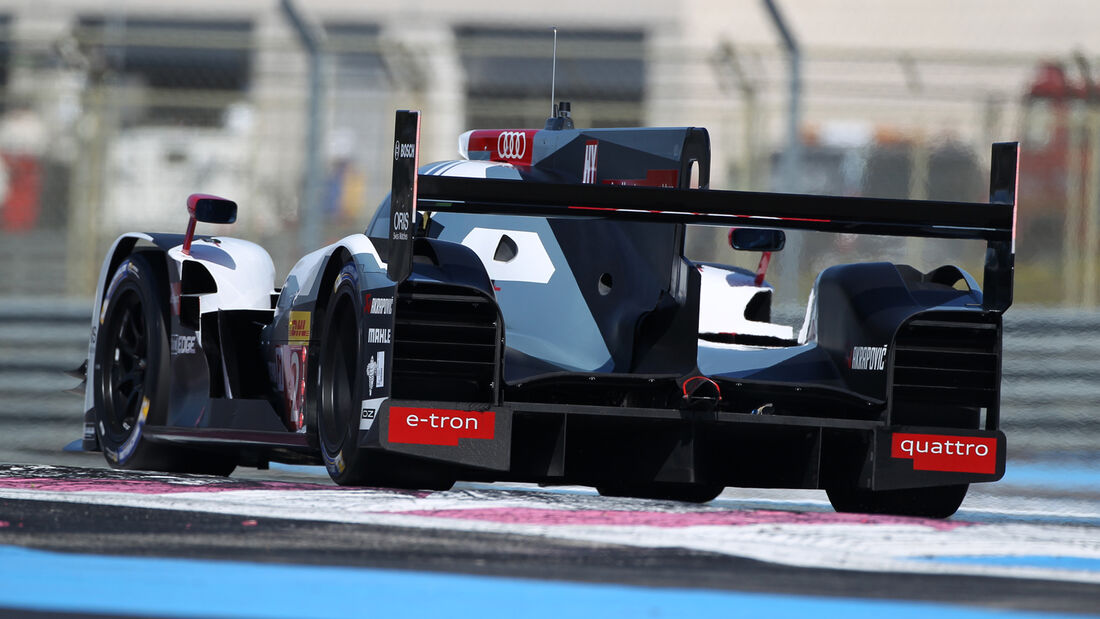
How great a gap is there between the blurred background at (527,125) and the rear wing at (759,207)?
412 cm

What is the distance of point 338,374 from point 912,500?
1919mm

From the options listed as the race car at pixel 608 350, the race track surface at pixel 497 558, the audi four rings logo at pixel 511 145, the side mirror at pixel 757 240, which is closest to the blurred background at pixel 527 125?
the side mirror at pixel 757 240

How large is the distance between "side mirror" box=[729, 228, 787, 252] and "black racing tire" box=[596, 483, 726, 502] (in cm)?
91

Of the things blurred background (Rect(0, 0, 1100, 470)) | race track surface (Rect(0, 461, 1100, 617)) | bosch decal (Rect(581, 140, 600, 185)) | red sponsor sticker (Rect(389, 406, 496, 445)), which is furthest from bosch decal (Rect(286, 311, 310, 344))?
blurred background (Rect(0, 0, 1100, 470))

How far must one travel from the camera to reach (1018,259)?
1101 cm

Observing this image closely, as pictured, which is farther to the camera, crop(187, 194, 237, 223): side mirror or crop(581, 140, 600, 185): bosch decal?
crop(187, 194, 237, 223): side mirror

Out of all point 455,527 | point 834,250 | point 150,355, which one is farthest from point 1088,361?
point 455,527

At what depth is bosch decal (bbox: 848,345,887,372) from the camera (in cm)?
614

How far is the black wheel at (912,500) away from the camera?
21.1 ft

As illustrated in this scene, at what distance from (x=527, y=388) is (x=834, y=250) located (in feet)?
22.3

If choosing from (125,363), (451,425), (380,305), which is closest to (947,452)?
(451,425)

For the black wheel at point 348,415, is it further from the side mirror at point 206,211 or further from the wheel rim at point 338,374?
the side mirror at point 206,211

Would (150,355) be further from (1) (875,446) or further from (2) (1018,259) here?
(2) (1018,259)

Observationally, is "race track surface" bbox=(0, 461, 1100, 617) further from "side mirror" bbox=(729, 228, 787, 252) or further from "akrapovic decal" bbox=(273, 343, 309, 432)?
"side mirror" bbox=(729, 228, 787, 252)
